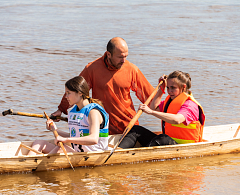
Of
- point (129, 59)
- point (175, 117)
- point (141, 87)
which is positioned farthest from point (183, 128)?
point (129, 59)

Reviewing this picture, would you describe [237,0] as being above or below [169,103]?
above

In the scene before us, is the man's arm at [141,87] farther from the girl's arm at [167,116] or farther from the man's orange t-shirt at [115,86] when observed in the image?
the girl's arm at [167,116]

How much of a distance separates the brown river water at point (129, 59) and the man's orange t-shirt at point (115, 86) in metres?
0.81

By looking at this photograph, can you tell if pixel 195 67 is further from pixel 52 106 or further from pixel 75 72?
pixel 52 106

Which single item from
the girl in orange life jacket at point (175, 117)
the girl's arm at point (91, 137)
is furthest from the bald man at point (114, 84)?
the girl's arm at point (91, 137)

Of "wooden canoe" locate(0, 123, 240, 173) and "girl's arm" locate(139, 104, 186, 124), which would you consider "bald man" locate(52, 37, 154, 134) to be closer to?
"wooden canoe" locate(0, 123, 240, 173)

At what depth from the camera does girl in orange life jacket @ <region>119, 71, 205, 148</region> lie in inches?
237

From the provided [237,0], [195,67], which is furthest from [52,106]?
[237,0]

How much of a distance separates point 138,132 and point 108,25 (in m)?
18.4

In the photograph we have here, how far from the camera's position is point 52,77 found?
12703 mm

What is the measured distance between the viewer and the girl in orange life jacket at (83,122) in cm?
537

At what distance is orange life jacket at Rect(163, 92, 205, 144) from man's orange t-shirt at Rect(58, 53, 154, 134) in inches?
21.1

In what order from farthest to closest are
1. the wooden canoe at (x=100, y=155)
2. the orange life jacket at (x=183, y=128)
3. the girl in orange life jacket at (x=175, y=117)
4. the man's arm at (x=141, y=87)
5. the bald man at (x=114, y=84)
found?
the man's arm at (x=141, y=87) → the bald man at (x=114, y=84) → the orange life jacket at (x=183, y=128) → the girl in orange life jacket at (x=175, y=117) → the wooden canoe at (x=100, y=155)

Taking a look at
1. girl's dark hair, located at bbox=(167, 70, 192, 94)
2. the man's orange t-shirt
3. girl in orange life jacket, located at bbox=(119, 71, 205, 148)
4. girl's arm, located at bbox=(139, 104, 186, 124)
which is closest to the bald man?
the man's orange t-shirt
